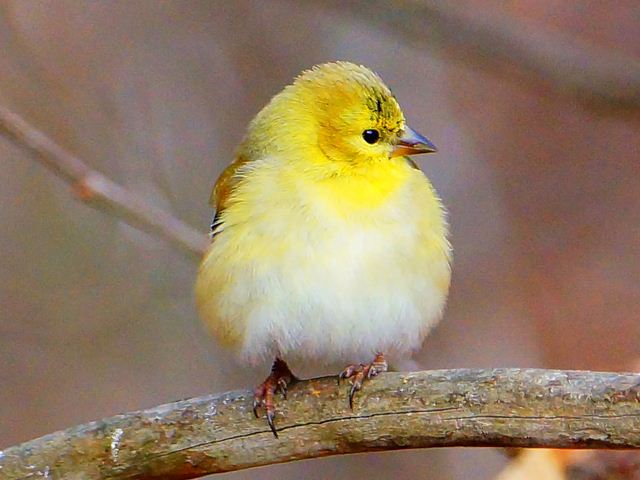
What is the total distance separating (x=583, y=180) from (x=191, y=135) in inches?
80.3

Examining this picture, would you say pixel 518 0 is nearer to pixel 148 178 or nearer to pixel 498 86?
pixel 498 86

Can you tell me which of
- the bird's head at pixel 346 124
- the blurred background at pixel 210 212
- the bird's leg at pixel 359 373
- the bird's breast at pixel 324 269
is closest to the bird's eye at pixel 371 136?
the bird's head at pixel 346 124

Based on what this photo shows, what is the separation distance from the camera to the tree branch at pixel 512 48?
321 cm

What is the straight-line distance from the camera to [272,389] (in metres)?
2.70

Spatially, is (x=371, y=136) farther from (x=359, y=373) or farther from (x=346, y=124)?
(x=359, y=373)

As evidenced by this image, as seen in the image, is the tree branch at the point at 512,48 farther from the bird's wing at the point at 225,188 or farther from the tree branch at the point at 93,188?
the tree branch at the point at 93,188

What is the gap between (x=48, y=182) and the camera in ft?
17.2

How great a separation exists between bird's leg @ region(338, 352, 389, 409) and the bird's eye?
640 millimetres

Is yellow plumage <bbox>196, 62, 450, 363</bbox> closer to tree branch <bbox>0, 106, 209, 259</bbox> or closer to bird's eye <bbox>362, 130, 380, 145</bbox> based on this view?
bird's eye <bbox>362, 130, 380, 145</bbox>

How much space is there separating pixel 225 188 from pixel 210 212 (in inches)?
86.5

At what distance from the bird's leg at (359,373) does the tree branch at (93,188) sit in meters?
0.91

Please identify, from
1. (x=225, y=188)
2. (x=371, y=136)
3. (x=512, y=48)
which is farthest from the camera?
(x=512, y=48)

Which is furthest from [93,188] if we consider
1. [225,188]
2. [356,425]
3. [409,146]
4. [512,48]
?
[512,48]

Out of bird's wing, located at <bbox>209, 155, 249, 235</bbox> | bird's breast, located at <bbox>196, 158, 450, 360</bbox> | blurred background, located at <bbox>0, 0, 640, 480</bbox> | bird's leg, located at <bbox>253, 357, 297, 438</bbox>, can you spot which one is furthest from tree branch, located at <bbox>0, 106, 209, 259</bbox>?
blurred background, located at <bbox>0, 0, 640, 480</bbox>
